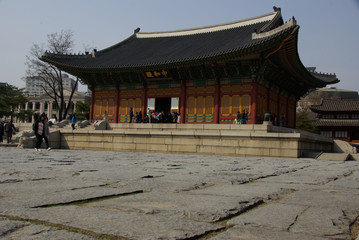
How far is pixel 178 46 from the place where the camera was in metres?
25.3

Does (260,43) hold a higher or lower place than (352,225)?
higher

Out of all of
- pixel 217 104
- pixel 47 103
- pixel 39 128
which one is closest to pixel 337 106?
pixel 217 104

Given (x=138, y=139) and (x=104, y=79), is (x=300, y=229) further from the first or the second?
(x=104, y=79)

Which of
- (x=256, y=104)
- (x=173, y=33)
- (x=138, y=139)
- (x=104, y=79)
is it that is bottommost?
(x=138, y=139)

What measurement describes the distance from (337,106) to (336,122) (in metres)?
2.21

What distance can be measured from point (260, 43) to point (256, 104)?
14.8 feet

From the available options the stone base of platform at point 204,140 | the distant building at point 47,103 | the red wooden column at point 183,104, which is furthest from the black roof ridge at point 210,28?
the distant building at point 47,103

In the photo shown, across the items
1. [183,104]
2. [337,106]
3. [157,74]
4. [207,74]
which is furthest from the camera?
[337,106]

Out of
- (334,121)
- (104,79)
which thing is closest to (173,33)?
(104,79)

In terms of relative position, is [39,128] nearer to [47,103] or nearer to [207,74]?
[207,74]

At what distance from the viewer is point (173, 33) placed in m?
29.7

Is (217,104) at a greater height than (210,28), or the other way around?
(210,28)

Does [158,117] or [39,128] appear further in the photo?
[158,117]

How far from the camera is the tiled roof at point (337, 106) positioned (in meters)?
41.2
